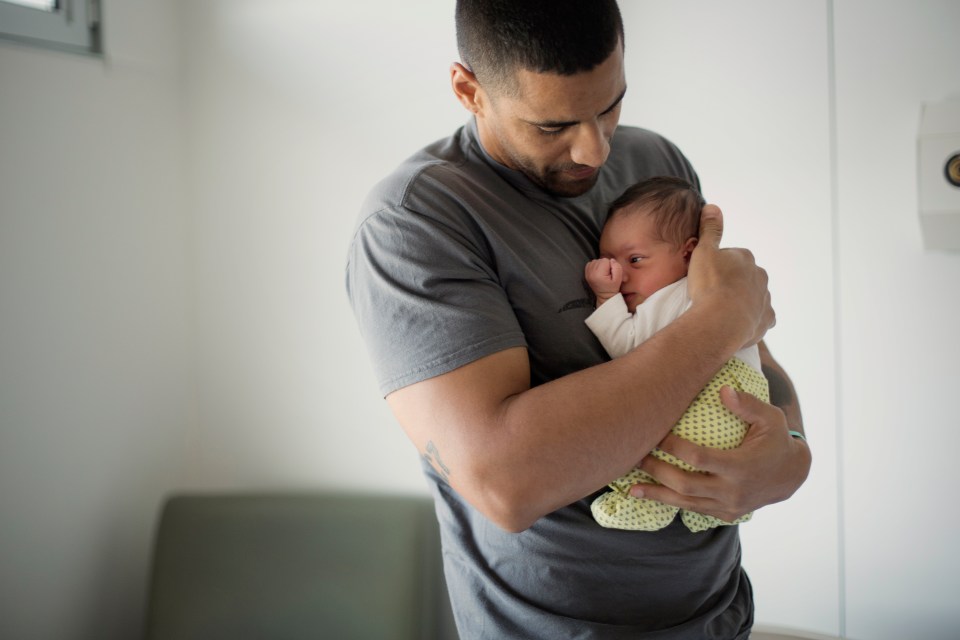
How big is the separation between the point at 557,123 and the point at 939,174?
1.14 m

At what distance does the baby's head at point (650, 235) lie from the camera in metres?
1.30

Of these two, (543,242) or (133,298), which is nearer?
(543,242)

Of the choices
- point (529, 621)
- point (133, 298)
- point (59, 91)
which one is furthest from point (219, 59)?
point (529, 621)

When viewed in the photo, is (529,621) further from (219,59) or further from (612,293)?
(219,59)

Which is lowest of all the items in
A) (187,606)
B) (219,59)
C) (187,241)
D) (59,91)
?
(187,606)

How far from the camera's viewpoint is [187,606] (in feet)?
7.66

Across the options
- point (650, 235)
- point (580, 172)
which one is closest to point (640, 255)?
point (650, 235)

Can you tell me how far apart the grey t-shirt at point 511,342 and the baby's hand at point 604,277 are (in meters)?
0.02

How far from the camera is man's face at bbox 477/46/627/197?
120cm

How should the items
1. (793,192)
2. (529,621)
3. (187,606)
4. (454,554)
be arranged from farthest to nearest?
(187,606)
(793,192)
(454,554)
(529,621)

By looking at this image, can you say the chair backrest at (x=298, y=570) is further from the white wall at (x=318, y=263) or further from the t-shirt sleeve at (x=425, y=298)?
the t-shirt sleeve at (x=425, y=298)

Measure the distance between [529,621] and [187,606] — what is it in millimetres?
1456

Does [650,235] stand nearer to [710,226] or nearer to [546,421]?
[710,226]

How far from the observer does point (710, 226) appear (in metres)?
1.33
